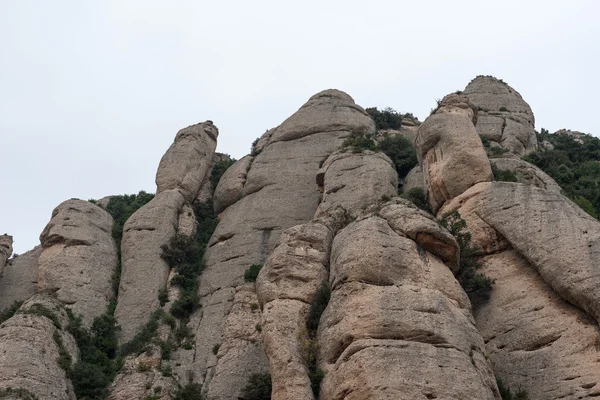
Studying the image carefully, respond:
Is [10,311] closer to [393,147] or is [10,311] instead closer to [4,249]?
[4,249]

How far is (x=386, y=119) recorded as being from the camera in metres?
56.0

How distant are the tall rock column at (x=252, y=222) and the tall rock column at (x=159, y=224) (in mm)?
1851

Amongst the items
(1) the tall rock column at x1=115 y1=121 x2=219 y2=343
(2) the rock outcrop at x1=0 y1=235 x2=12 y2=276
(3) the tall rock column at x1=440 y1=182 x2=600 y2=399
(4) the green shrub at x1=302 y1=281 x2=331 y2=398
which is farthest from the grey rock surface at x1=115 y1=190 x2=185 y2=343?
(3) the tall rock column at x1=440 y1=182 x2=600 y2=399

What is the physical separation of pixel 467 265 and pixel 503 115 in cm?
2432

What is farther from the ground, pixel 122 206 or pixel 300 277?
pixel 122 206

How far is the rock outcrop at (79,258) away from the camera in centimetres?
3834

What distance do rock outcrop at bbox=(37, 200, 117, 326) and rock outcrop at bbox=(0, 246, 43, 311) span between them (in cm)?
96

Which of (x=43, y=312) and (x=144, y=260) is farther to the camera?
(x=144, y=260)

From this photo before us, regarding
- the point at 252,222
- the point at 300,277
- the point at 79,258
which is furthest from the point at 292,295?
the point at 79,258

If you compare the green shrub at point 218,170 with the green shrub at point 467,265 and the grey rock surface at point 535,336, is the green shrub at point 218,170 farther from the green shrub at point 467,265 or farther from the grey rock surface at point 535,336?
the grey rock surface at point 535,336

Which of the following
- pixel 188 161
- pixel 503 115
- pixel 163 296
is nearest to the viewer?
pixel 163 296

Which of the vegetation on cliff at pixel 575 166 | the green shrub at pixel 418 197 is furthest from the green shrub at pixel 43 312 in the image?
the vegetation on cliff at pixel 575 166

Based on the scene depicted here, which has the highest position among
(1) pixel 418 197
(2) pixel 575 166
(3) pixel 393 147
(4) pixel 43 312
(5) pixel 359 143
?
(3) pixel 393 147

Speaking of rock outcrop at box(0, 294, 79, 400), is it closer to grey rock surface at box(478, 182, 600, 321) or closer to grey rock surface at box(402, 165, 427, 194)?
grey rock surface at box(478, 182, 600, 321)
